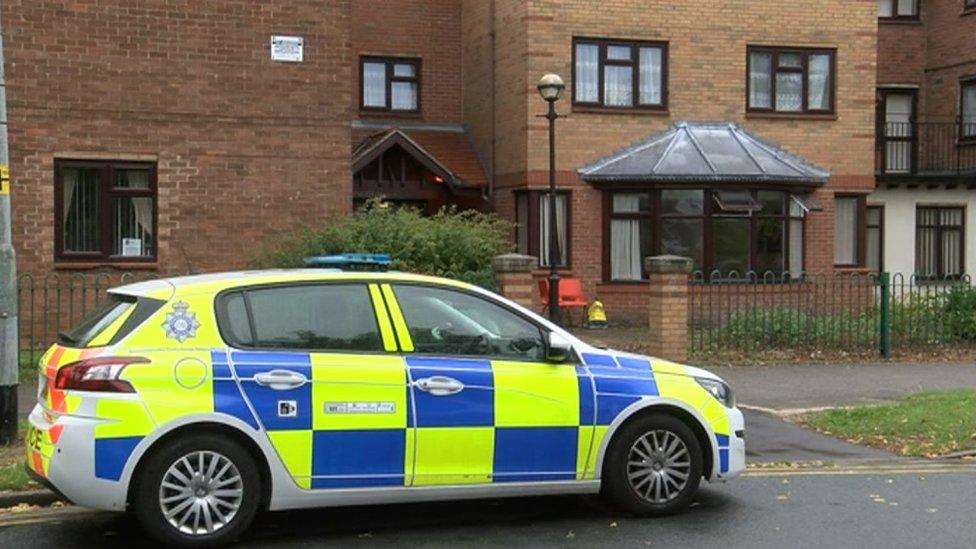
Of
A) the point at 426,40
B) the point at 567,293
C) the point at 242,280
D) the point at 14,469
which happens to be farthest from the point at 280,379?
the point at 426,40

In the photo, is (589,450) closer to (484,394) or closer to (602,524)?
(602,524)

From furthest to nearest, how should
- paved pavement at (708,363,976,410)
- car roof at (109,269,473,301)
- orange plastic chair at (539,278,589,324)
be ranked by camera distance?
orange plastic chair at (539,278,589,324), paved pavement at (708,363,976,410), car roof at (109,269,473,301)

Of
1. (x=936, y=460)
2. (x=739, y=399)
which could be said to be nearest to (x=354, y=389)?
(x=936, y=460)

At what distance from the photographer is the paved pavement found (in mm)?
12148

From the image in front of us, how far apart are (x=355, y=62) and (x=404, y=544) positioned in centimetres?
1819

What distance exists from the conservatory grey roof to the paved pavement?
585 centimetres

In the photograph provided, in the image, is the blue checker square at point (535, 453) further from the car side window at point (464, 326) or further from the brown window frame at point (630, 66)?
the brown window frame at point (630, 66)

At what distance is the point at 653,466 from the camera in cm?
693

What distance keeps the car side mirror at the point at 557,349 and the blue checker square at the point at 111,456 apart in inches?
93.6

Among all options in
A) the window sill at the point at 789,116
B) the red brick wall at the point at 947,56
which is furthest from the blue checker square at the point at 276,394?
the red brick wall at the point at 947,56

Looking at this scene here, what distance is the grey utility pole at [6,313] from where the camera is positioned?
8492mm

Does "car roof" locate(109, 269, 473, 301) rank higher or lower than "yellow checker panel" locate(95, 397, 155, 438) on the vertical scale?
higher

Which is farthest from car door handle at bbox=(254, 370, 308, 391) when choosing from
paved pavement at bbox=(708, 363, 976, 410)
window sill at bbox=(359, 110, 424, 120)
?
window sill at bbox=(359, 110, 424, 120)

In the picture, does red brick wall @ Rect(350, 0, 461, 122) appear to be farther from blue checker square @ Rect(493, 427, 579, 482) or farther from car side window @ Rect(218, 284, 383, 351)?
blue checker square @ Rect(493, 427, 579, 482)
